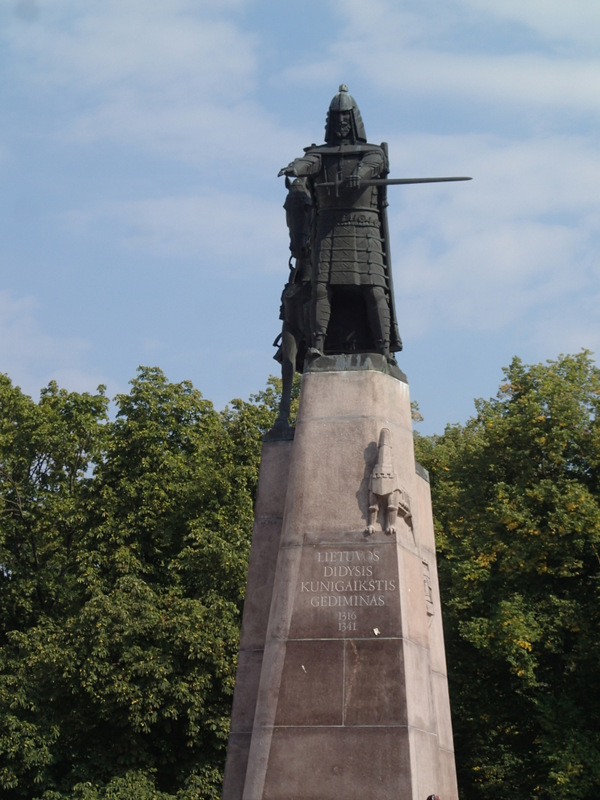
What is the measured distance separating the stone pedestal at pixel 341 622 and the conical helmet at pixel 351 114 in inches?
117

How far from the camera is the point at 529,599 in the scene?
24609 mm

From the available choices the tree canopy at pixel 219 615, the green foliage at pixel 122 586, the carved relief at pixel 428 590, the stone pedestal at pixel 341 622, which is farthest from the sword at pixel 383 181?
the green foliage at pixel 122 586

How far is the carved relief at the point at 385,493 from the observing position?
12258 mm

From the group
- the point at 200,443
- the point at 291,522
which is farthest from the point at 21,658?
the point at 291,522

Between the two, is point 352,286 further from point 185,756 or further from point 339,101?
point 185,756

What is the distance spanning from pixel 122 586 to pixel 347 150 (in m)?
14.3

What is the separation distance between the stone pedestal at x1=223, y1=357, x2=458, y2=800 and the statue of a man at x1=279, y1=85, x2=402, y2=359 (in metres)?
0.90

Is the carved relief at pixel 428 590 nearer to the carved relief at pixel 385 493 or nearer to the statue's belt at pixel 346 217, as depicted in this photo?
the carved relief at pixel 385 493

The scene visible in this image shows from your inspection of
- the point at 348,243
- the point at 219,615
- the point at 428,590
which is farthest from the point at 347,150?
the point at 219,615

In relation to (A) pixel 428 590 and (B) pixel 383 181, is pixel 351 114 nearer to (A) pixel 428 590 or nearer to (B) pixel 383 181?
(B) pixel 383 181

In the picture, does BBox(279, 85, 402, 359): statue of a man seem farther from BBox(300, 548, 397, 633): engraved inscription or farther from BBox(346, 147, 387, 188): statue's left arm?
BBox(300, 548, 397, 633): engraved inscription

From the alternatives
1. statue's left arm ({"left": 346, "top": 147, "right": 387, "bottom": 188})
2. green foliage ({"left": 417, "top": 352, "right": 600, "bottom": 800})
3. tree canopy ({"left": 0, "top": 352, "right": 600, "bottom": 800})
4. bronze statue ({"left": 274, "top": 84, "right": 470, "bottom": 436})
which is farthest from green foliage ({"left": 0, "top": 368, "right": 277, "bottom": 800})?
statue's left arm ({"left": 346, "top": 147, "right": 387, "bottom": 188})

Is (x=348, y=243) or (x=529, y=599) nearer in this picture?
(x=348, y=243)

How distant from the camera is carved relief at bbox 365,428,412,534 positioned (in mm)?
12258
